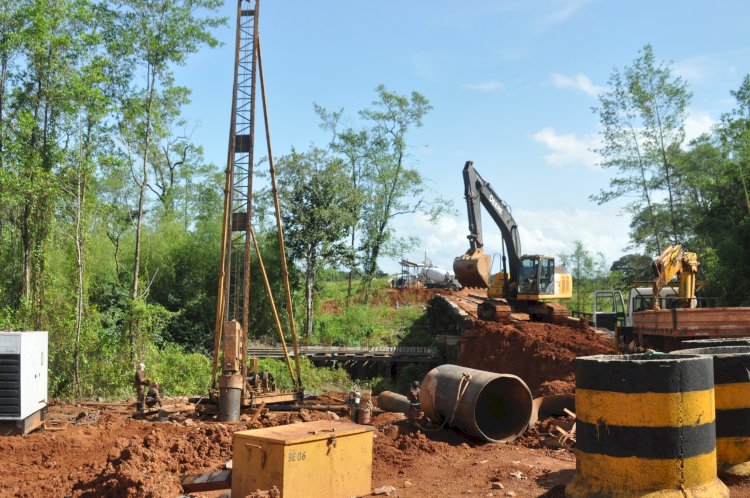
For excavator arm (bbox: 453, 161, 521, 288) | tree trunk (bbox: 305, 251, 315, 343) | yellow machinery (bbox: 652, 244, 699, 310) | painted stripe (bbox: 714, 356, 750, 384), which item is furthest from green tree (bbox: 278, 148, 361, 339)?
painted stripe (bbox: 714, 356, 750, 384)

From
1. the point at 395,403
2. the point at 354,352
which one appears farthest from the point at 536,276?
the point at 395,403

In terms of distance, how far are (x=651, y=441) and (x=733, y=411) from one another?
5.07 ft

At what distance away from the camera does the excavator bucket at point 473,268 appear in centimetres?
2325

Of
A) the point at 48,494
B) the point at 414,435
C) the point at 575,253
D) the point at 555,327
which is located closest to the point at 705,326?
the point at 555,327

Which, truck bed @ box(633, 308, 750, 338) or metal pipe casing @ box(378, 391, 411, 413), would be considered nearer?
metal pipe casing @ box(378, 391, 411, 413)

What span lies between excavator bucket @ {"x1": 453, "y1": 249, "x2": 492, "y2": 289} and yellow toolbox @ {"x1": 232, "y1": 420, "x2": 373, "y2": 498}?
1628cm

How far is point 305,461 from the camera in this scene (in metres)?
6.59

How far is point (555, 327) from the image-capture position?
867 inches

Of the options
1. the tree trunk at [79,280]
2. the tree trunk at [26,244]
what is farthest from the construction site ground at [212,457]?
the tree trunk at [26,244]

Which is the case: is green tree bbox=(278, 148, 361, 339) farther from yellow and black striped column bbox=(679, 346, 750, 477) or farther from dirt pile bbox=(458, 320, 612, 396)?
yellow and black striped column bbox=(679, 346, 750, 477)

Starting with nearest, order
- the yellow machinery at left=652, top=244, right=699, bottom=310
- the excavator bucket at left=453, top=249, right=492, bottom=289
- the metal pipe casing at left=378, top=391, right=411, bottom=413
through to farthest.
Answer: the metal pipe casing at left=378, top=391, right=411, bottom=413, the yellow machinery at left=652, top=244, right=699, bottom=310, the excavator bucket at left=453, top=249, right=492, bottom=289

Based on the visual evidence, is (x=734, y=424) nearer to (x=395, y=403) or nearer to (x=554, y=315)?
(x=395, y=403)

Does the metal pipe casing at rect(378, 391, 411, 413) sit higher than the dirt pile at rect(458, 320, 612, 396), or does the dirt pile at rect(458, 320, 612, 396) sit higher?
the dirt pile at rect(458, 320, 612, 396)

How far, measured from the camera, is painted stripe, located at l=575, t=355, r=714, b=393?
15.2 ft
